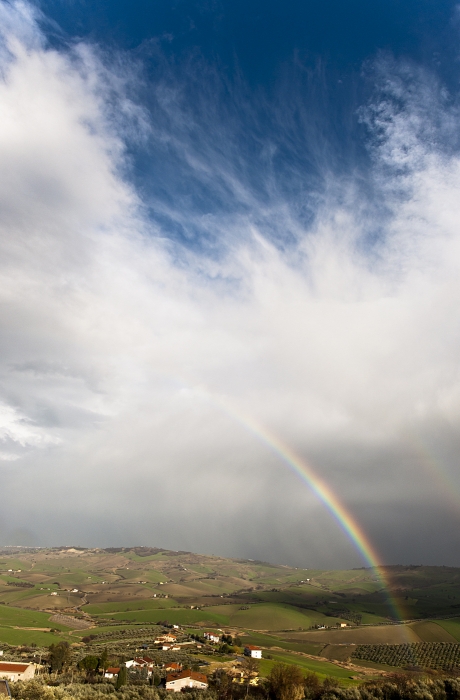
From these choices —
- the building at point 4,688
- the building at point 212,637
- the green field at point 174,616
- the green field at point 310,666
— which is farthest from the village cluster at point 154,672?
the green field at point 174,616

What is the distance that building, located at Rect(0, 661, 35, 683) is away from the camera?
6102cm

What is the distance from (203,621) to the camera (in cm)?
15838

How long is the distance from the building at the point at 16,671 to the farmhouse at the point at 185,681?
19003mm

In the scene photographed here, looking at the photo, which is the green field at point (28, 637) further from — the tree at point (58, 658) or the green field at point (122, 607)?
the green field at point (122, 607)

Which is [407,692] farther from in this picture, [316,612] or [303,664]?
[316,612]

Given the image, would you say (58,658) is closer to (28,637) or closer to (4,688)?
(4,688)

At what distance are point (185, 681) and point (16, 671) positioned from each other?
78.1 ft

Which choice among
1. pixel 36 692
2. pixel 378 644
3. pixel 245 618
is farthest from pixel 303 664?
pixel 245 618

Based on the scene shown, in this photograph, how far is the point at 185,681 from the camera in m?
61.6

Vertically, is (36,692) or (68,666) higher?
(36,692)

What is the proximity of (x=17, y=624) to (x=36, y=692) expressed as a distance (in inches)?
4748

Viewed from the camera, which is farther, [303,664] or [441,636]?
[441,636]

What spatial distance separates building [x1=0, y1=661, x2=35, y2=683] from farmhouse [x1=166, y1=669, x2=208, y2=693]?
62.3 ft

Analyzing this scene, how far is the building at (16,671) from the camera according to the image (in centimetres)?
6102
